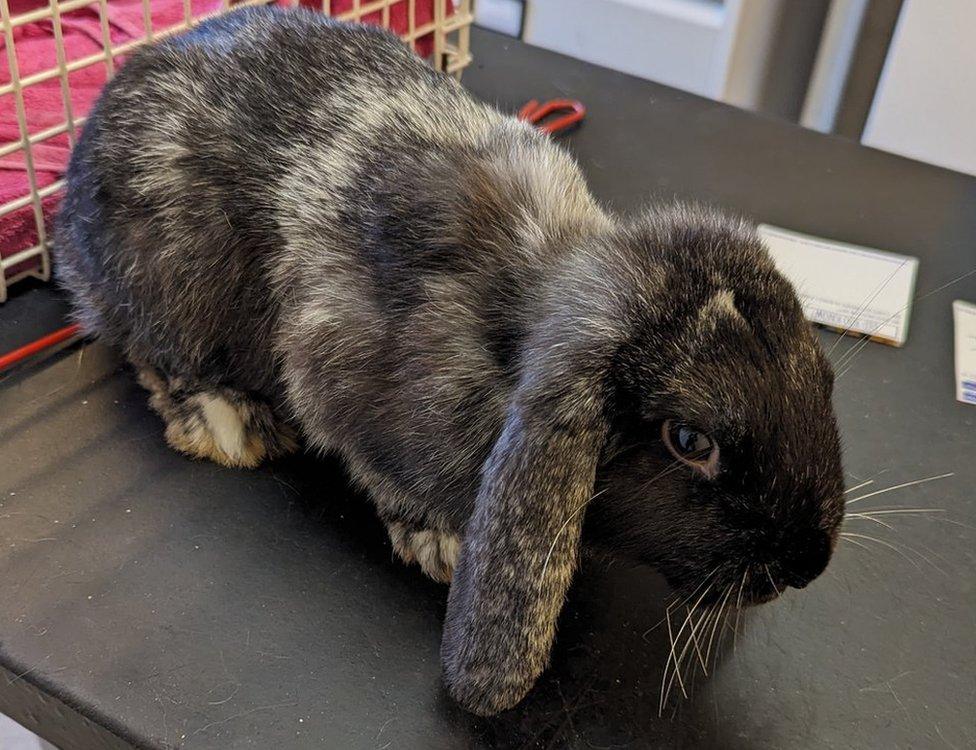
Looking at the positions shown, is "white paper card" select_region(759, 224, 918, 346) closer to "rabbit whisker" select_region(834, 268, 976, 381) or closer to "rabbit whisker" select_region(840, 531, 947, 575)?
"rabbit whisker" select_region(834, 268, 976, 381)

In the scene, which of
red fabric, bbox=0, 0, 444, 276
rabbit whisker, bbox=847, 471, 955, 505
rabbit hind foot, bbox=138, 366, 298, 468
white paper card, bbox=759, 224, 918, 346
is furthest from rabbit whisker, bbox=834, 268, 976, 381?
red fabric, bbox=0, 0, 444, 276

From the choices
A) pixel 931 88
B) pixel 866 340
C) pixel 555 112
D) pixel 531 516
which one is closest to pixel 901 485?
pixel 866 340

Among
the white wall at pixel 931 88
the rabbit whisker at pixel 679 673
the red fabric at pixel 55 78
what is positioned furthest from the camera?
the white wall at pixel 931 88

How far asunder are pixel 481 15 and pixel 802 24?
64 centimetres

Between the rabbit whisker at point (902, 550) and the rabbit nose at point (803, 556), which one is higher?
the rabbit nose at point (803, 556)

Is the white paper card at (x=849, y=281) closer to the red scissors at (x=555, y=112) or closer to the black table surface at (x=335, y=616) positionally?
the black table surface at (x=335, y=616)

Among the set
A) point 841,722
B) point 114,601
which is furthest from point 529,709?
point 114,601

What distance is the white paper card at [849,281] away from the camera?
1226 mm

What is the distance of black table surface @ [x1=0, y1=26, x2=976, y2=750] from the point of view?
0.82 m

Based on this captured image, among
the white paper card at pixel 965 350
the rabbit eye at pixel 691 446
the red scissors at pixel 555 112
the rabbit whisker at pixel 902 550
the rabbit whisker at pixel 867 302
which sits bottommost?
the rabbit whisker at pixel 902 550

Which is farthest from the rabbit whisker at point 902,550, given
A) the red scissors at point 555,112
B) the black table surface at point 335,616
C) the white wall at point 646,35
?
the white wall at point 646,35

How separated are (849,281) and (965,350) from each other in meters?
0.16

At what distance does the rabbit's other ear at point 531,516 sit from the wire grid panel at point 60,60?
60 centimetres

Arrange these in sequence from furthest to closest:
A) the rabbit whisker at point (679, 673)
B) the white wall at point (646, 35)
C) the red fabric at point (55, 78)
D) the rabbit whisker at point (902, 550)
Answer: the white wall at point (646, 35), the red fabric at point (55, 78), the rabbit whisker at point (902, 550), the rabbit whisker at point (679, 673)
